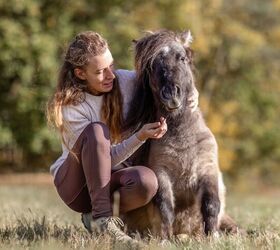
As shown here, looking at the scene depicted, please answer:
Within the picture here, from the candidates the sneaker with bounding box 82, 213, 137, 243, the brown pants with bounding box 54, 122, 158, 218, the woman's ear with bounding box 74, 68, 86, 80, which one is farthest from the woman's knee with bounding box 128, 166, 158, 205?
the woman's ear with bounding box 74, 68, 86, 80

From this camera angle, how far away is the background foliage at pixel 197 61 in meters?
21.9

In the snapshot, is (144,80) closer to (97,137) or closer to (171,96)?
(171,96)

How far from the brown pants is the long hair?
0.68 feet

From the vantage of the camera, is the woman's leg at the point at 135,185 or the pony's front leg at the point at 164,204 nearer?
the woman's leg at the point at 135,185

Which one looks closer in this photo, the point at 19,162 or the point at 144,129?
the point at 144,129

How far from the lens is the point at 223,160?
29.2 meters

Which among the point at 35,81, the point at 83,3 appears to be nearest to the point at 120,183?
the point at 35,81

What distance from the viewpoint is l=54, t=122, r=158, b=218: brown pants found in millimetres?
5570

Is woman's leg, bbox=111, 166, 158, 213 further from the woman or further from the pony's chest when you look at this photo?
the pony's chest

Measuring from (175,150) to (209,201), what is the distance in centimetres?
42

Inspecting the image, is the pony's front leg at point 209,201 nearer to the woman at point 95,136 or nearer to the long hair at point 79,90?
the woman at point 95,136

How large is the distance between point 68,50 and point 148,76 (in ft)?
1.92

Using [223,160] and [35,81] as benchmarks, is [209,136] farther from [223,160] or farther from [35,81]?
[223,160]

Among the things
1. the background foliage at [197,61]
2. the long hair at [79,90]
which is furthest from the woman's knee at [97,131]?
the background foliage at [197,61]
